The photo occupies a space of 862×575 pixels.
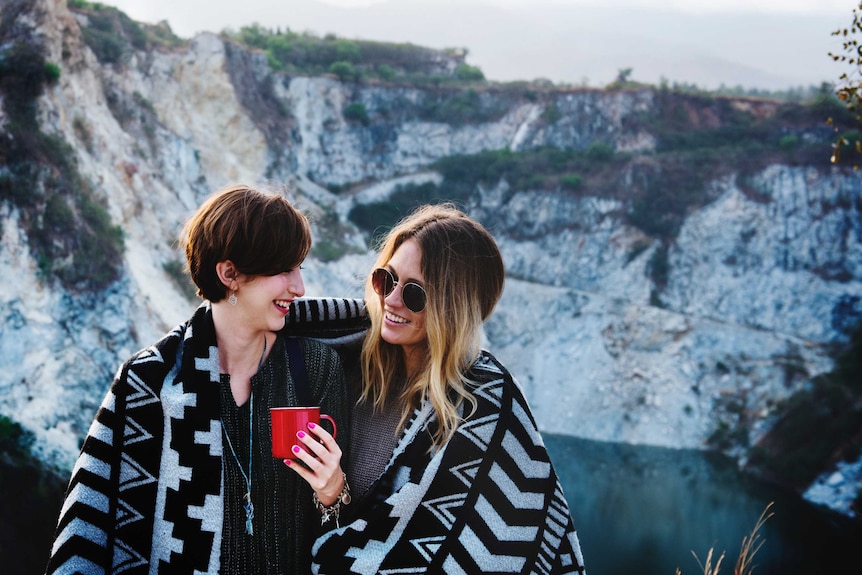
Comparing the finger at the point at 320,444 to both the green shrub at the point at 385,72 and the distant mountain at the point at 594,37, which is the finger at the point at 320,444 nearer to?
the green shrub at the point at 385,72

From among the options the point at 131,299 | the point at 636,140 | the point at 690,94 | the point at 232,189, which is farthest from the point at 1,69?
the point at 690,94

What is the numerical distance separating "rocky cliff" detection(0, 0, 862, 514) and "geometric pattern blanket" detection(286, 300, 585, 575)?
410 inches

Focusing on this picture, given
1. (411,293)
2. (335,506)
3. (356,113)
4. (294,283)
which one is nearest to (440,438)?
(335,506)

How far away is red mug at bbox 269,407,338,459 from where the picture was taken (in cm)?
196

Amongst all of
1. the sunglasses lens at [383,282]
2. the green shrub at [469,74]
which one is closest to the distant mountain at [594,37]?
the green shrub at [469,74]

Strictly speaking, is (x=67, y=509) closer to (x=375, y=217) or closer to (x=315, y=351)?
(x=315, y=351)

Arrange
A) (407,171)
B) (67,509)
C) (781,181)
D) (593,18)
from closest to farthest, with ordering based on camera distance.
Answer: (67,509), (781,181), (407,171), (593,18)

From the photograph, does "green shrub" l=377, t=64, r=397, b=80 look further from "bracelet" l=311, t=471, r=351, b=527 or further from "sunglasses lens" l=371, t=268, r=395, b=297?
"bracelet" l=311, t=471, r=351, b=527

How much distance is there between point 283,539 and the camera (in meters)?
2.21

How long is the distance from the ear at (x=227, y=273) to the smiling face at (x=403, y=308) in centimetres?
52

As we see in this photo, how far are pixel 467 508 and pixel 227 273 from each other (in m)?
1.03

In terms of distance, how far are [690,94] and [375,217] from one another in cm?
1465

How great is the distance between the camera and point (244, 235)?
6.79ft

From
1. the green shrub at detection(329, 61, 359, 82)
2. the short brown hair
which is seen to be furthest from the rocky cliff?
the short brown hair
